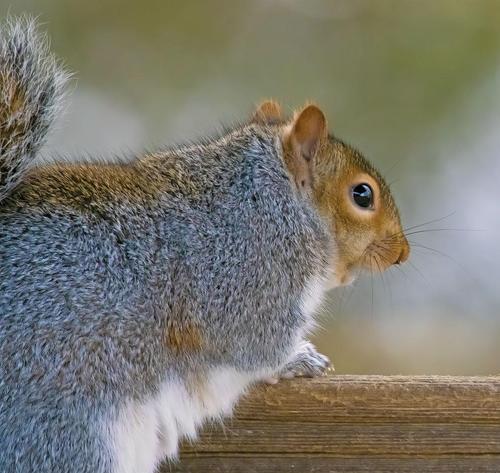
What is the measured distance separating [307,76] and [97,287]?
6.85 feet

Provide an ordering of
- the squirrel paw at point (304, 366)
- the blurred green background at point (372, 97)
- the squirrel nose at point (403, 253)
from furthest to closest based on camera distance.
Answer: the blurred green background at point (372, 97)
the squirrel nose at point (403, 253)
the squirrel paw at point (304, 366)

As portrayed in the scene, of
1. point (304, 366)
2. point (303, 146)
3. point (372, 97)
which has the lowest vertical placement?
point (304, 366)

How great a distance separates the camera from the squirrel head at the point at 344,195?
2088 mm

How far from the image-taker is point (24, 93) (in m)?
1.89

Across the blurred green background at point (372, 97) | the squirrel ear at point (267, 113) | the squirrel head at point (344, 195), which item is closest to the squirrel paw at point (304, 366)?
the squirrel head at point (344, 195)

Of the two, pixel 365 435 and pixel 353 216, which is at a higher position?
pixel 353 216

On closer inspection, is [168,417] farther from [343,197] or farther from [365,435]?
[343,197]

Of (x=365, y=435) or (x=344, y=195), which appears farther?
(x=344, y=195)

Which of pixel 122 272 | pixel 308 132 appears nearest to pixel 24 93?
pixel 122 272

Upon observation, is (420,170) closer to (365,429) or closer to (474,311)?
(474,311)

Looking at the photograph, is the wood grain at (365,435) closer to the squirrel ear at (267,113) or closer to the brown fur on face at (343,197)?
the brown fur on face at (343,197)

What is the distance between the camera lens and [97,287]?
173 centimetres

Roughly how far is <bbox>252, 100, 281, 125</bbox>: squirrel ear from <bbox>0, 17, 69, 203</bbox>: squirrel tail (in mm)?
423

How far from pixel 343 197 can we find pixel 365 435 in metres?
0.47
